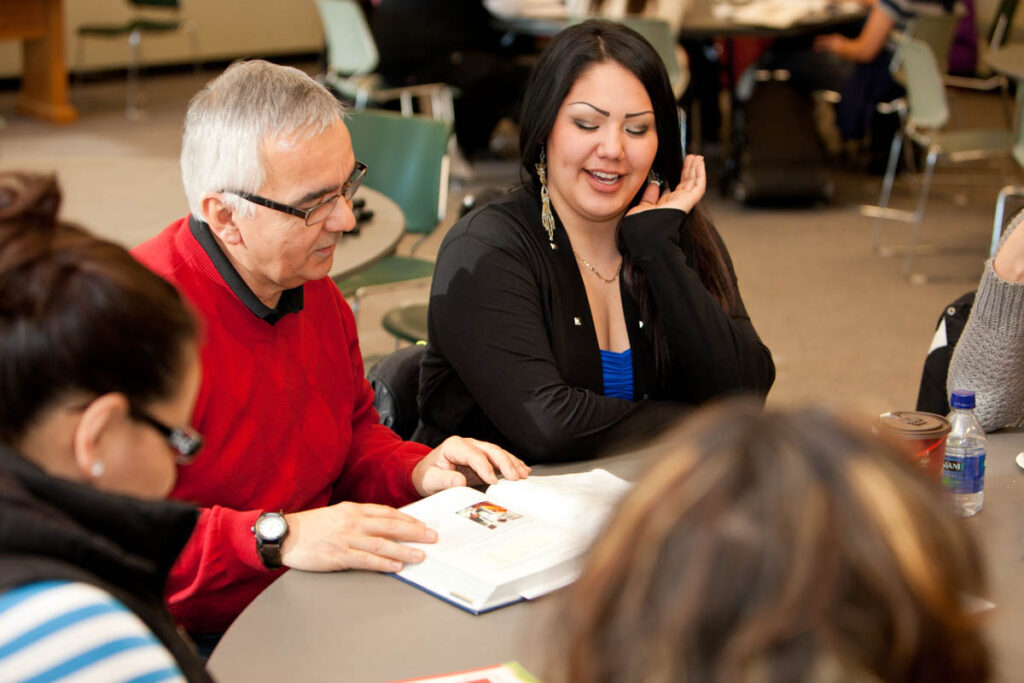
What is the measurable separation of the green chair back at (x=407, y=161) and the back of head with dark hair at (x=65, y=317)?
264 cm

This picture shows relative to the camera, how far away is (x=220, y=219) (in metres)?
1.70

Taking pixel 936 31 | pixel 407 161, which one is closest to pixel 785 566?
pixel 407 161

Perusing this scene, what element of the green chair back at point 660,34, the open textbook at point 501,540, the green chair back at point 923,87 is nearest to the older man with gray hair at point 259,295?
the open textbook at point 501,540

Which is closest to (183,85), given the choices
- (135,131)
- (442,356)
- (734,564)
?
(135,131)

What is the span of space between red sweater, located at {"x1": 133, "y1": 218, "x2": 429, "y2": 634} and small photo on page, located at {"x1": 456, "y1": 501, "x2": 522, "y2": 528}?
257 millimetres

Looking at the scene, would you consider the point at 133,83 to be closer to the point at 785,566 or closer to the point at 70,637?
the point at 70,637

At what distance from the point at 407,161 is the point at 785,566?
3.17 meters

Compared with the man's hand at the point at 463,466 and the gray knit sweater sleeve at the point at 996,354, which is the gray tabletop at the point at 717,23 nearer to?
the gray knit sweater sleeve at the point at 996,354

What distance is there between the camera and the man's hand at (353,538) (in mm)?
1411

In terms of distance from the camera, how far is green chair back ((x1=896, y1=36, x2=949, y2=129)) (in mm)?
4918

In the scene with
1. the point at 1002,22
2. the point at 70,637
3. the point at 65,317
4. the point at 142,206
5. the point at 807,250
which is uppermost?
the point at 1002,22

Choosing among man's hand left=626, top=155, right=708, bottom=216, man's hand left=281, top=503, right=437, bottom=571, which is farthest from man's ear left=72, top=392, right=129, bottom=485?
Answer: man's hand left=626, top=155, right=708, bottom=216

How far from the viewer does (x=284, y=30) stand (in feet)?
35.8

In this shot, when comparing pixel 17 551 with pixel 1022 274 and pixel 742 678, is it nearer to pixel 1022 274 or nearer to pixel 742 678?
pixel 742 678
